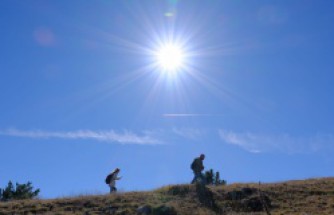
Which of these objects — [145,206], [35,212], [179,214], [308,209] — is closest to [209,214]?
[179,214]

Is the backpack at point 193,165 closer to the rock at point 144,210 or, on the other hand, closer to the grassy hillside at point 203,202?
the grassy hillside at point 203,202

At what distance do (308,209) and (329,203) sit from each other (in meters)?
1.24

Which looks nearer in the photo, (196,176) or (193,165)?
(196,176)

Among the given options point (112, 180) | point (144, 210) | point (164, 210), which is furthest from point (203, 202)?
point (112, 180)

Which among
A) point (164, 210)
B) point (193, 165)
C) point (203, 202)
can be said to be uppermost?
point (193, 165)

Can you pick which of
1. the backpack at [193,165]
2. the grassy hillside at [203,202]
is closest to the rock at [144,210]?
the grassy hillside at [203,202]

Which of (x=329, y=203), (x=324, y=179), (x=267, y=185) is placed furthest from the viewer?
(x=324, y=179)

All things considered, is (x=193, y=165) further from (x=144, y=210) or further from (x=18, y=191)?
(x=18, y=191)

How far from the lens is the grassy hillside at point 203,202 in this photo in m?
20.2

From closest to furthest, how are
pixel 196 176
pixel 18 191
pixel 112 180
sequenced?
pixel 196 176 < pixel 112 180 < pixel 18 191

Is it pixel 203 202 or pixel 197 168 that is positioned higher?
pixel 197 168

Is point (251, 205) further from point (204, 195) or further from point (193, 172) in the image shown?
point (193, 172)

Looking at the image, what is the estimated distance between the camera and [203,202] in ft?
69.4

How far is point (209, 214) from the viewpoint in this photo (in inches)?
779
